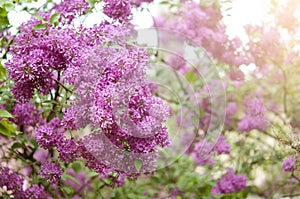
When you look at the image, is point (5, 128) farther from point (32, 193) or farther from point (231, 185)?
point (231, 185)

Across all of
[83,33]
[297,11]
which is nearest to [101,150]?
[83,33]

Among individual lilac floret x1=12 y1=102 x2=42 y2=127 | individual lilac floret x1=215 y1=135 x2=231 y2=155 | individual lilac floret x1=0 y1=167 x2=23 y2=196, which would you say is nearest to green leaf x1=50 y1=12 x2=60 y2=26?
individual lilac floret x1=12 y1=102 x2=42 y2=127

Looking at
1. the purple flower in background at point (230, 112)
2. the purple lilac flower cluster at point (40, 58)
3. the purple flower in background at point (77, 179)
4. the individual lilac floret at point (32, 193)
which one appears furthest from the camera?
the purple flower in background at point (230, 112)

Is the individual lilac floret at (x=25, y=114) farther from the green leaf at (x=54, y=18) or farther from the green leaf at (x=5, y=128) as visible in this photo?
the green leaf at (x=5, y=128)

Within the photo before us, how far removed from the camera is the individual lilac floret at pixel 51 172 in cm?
188

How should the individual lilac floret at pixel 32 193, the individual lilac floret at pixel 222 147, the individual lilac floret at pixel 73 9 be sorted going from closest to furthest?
1. the individual lilac floret at pixel 73 9
2. the individual lilac floret at pixel 32 193
3. the individual lilac floret at pixel 222 147

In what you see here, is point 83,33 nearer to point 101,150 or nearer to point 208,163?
point 101,150

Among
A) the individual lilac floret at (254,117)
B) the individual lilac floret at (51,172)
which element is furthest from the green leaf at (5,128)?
the individual lilac floret at (254,117)

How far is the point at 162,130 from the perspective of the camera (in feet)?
5.44

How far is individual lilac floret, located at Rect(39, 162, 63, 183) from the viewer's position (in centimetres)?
188

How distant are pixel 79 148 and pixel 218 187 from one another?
5.12 feet

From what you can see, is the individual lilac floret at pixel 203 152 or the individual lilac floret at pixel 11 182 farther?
the individual lilac floret at pixel 203 152

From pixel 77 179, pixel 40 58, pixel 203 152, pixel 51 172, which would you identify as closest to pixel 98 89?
pixel 40 58

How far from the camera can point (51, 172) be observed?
188 centimetres
